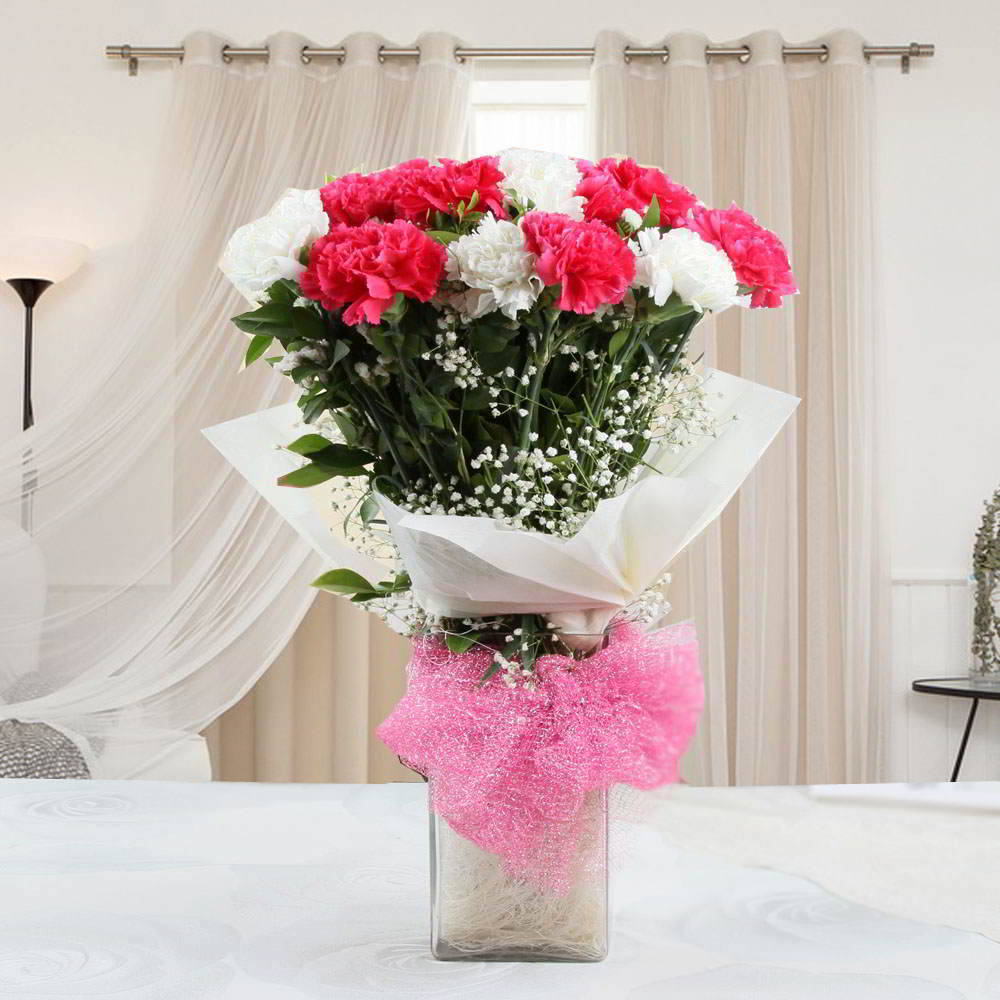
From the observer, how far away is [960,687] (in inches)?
109

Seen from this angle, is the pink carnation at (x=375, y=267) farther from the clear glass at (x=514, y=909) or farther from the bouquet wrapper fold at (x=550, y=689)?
the clear glass at (x=514, y=909)

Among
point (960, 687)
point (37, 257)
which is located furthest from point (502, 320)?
point (37, 257)

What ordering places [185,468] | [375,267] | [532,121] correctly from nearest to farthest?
→ [375,267] → [185,468] → [532,121]

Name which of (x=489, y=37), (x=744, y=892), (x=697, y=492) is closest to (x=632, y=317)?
(x=697, y=492)

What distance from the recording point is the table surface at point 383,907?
0.67m

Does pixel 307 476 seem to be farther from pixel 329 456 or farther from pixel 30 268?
pixel 30 268

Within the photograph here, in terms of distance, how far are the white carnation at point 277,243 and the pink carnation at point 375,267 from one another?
29 mm

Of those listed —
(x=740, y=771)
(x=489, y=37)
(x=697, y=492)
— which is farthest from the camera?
(x=489, y=37)

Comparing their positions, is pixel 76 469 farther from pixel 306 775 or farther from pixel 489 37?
pixel 489 37

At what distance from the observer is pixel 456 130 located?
9.98 feet

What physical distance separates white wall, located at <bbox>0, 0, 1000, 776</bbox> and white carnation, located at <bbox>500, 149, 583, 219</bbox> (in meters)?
2.60

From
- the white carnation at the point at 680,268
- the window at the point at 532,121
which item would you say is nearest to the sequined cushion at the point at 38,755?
the white carnation at the point at 680,268

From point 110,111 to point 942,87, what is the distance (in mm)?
2363

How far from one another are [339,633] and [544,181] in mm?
2339
